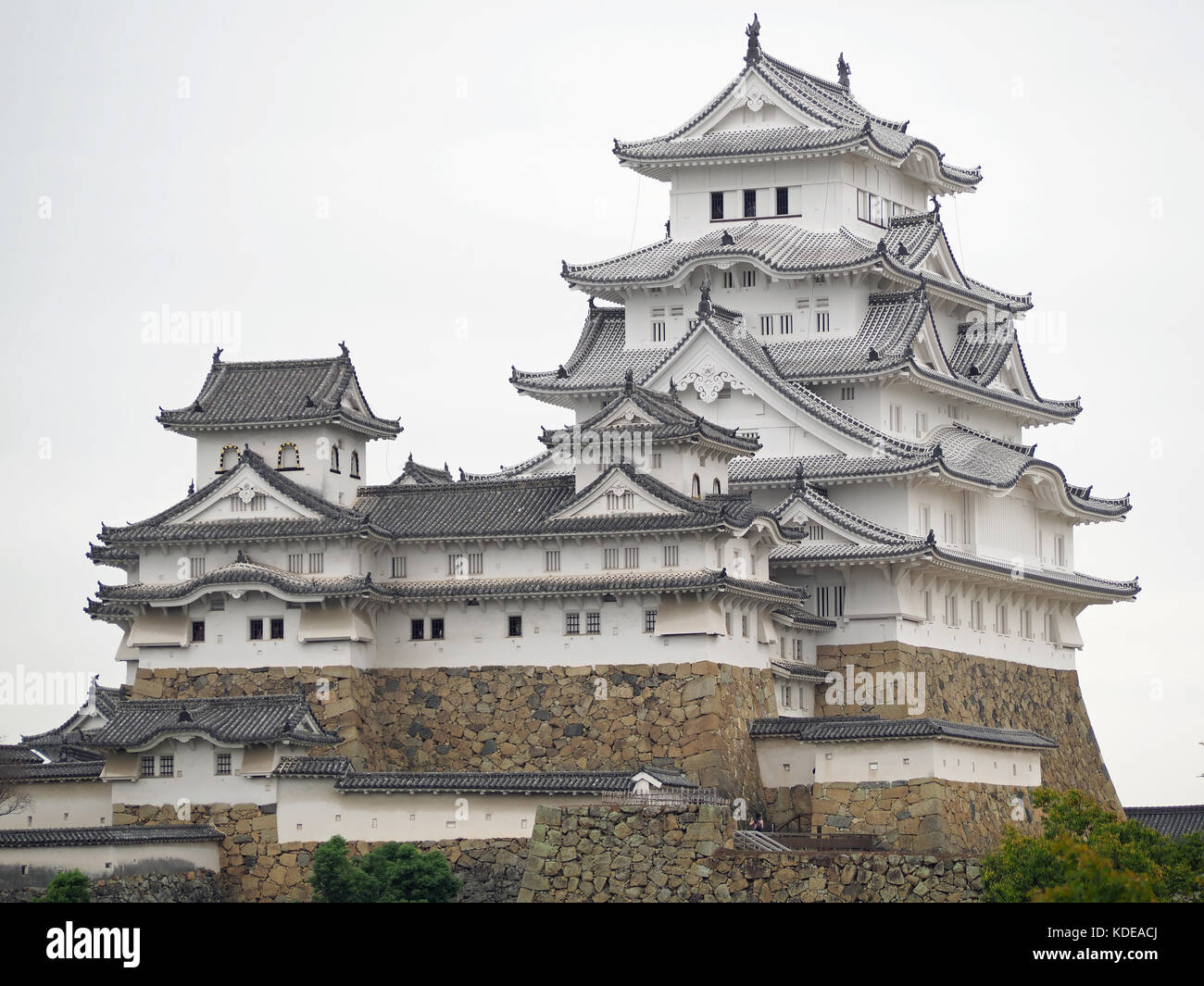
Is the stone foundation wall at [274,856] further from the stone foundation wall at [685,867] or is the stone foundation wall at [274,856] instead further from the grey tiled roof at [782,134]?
the grey tiled roof at [782,134]

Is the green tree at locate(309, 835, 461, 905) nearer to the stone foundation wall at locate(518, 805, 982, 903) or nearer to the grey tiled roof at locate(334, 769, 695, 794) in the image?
the stone foundation wall at locate(518, 805, 982, 903)

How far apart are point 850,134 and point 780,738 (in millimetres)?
20852

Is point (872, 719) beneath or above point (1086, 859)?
above

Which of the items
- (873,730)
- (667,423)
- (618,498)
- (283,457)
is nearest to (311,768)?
(283,457)

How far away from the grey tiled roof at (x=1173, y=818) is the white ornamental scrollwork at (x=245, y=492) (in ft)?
86.9

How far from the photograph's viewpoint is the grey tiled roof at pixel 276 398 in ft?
209

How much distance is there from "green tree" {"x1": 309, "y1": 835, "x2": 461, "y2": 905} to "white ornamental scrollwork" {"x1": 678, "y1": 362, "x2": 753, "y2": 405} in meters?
19.7

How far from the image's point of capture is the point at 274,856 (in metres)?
57.9

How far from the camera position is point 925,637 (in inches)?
2682

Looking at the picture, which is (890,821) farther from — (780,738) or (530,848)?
(530,848)

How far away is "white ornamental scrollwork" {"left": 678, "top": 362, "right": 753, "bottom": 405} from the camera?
70438 mm
